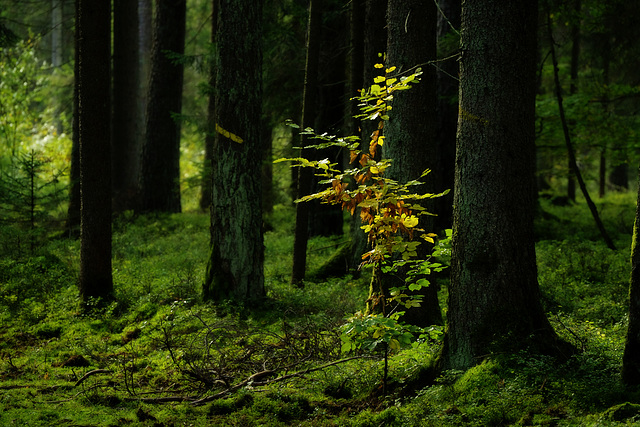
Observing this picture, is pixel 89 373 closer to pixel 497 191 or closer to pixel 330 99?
pixel 497 191

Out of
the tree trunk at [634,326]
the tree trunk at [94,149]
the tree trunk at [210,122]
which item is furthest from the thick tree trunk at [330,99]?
the tree trunk at [634,326]

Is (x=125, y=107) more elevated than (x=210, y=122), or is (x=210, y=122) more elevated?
(x=125, y=107)

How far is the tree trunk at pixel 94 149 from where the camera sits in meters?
7.57

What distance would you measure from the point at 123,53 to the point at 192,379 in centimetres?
1337

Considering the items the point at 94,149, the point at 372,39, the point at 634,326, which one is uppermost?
the point at 372,39

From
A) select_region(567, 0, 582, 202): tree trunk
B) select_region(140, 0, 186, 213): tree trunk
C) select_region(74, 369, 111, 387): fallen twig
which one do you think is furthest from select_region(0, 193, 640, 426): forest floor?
select_region(140, 0, 186, 213): tree trunk

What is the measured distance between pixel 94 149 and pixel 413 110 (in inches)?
181

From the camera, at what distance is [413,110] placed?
6.28m

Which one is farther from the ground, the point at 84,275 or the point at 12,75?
the point at 12,75

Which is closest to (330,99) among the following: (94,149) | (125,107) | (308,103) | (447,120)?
(447,120)

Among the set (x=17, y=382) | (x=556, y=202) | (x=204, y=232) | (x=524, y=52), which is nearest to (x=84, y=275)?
(x=17, y=382)

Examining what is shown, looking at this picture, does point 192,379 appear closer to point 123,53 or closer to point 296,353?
point 296,353

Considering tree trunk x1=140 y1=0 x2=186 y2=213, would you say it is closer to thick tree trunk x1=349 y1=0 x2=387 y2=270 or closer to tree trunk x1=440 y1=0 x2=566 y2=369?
thick tree trunk x1=349 y1=0 x2=387 y2=270

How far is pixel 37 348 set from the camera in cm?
636
